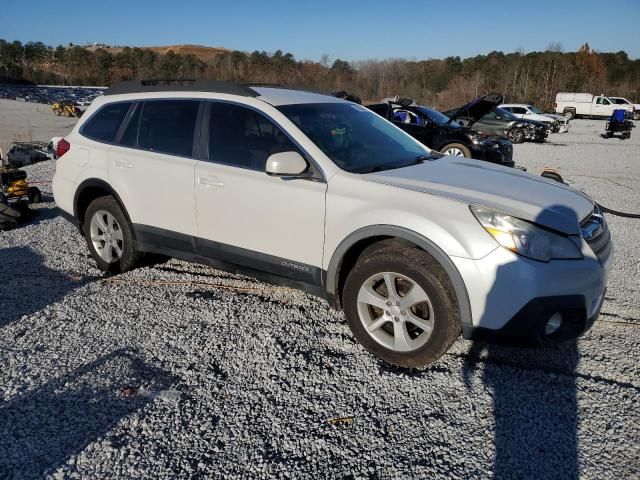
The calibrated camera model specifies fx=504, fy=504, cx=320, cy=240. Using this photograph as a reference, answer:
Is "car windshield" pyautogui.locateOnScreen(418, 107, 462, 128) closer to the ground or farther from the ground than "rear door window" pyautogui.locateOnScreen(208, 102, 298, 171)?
farther from the ground

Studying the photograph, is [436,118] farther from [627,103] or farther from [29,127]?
[29,127]

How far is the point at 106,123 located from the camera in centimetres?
492

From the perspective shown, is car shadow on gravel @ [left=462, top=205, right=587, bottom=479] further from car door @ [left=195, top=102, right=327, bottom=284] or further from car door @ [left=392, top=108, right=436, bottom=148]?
car door @ [left=392, top=108, right=436, bottom=148]

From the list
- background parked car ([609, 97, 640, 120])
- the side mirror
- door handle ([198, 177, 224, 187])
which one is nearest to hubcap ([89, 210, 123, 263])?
door handle ([198, 177, 224, 187])

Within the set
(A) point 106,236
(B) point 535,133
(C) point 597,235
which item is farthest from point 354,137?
(B) point 535,133

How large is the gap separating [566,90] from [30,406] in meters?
72.7

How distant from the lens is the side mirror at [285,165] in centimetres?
342

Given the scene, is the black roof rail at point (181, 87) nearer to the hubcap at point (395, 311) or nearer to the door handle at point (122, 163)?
the door handle at point (122, 163)

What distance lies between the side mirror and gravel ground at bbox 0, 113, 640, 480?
4.02 ft

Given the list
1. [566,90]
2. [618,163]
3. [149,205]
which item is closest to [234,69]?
[566,90]

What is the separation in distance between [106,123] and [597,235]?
4.37m

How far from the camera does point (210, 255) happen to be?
4215mm

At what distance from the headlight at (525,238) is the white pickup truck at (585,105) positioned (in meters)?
44.0

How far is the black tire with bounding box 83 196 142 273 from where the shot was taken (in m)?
4.75
